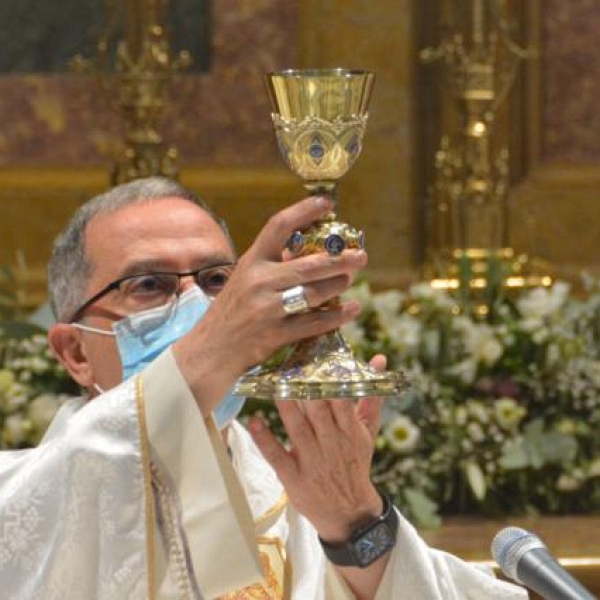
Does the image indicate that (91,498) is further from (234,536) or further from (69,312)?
(69,312)

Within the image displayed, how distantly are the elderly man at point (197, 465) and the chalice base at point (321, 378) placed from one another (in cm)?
4

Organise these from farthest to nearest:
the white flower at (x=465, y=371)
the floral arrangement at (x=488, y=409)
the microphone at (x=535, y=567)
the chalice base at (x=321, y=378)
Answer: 1. the white flower at (x=465, y=371)
2. the floral arrangement at (x=488, y=409)
3. the chalice base at (x=321, y=378)
4. the microphone at (x=535, y=567)

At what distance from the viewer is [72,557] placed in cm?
281

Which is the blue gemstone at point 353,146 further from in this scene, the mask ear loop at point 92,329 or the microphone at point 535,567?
the mask ear loop at point 92,329

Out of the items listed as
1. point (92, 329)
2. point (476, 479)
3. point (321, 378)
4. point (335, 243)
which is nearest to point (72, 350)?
point (92, 329)

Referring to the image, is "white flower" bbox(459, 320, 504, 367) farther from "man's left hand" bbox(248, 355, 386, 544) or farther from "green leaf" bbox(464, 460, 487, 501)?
"man's left hand" bbox(248, 355, 386, 544)

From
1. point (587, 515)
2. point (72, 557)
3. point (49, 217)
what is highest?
point (72, 557)

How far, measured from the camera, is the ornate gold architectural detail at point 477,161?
5340 mm

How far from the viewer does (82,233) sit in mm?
3379

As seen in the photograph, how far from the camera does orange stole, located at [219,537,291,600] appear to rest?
3.24 metres

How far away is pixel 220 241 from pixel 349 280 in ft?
2.73

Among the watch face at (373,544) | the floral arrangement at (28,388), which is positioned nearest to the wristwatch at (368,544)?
the watch face at (373,544)

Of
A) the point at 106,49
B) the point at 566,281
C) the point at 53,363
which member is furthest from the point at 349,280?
the point at 566,281

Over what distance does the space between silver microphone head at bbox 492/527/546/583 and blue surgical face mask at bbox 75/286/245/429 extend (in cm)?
86
